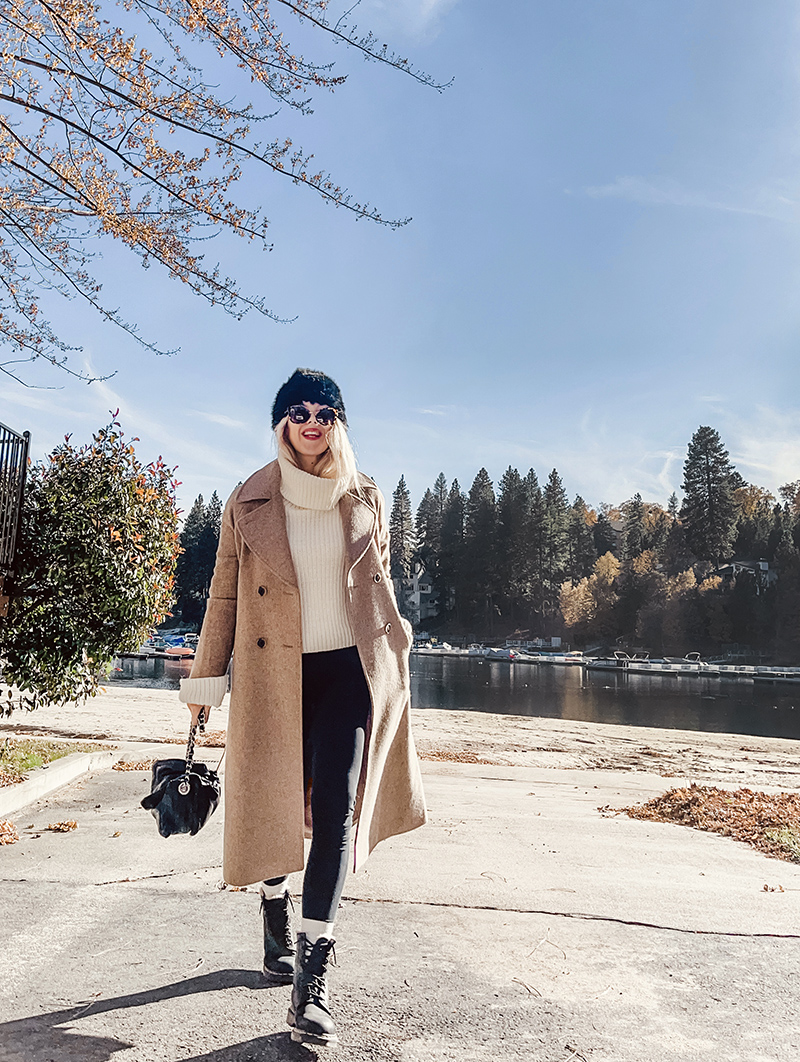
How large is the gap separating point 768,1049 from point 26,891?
291 centimetres

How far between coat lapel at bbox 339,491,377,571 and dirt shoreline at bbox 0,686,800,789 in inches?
335

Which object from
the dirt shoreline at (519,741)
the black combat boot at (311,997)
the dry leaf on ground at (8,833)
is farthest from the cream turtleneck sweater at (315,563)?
the dirt shoreline at (519,741)

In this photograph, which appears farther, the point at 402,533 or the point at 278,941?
the point at 402,533

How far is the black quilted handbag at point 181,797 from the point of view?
2.74 m

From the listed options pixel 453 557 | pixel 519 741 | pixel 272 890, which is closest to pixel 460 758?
pixel 519 741

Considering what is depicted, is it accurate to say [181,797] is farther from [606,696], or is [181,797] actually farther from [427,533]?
[427,533]

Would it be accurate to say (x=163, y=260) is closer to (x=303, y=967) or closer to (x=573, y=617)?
(x=303, y=967)

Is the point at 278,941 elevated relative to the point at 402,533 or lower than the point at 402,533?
lower

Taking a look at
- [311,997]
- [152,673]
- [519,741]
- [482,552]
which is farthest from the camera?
[482,552]

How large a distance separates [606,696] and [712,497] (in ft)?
180

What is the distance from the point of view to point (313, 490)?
285 centimetres

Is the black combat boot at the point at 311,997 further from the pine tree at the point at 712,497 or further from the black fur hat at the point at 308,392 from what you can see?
the pine tree at the point at 712,497

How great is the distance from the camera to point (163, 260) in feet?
22.0

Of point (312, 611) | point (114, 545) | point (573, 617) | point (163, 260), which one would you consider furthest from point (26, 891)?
point (573, 617)
